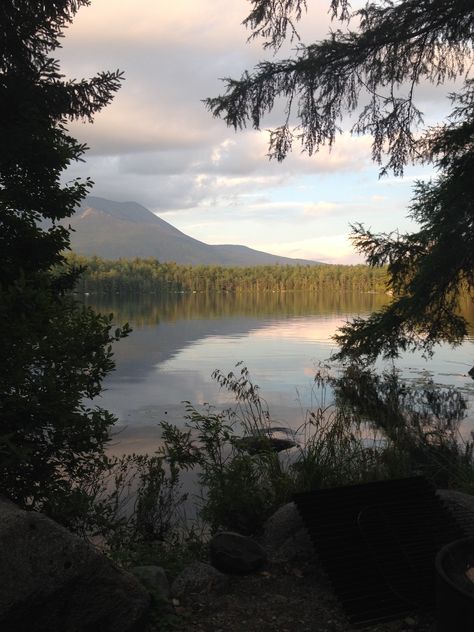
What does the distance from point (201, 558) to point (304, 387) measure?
1277 cm

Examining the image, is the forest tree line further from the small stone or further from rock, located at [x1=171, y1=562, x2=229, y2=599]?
the small stone

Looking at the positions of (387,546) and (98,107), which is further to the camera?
(98,107)

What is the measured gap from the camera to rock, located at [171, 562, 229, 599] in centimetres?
449

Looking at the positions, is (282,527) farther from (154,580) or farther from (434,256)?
(434,256)

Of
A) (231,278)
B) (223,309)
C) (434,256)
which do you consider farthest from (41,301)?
(231,278)

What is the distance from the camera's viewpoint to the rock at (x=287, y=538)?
16.7 feet

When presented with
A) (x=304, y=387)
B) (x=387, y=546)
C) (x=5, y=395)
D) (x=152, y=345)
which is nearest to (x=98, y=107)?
(x=5, y=395)

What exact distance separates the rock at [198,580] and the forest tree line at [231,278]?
4947 inches

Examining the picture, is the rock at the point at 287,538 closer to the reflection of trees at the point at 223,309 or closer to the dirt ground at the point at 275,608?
the dirt ground at the point at 275,608

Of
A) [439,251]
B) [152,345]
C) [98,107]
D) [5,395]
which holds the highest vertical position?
[98,107]

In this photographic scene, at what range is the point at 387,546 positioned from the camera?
456 cm

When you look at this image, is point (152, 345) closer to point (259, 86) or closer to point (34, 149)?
point (259, 86)

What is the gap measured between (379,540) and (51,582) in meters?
2.76

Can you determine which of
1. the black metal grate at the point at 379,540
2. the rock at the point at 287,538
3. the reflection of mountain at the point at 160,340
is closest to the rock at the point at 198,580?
the rock at the point at 287,538
